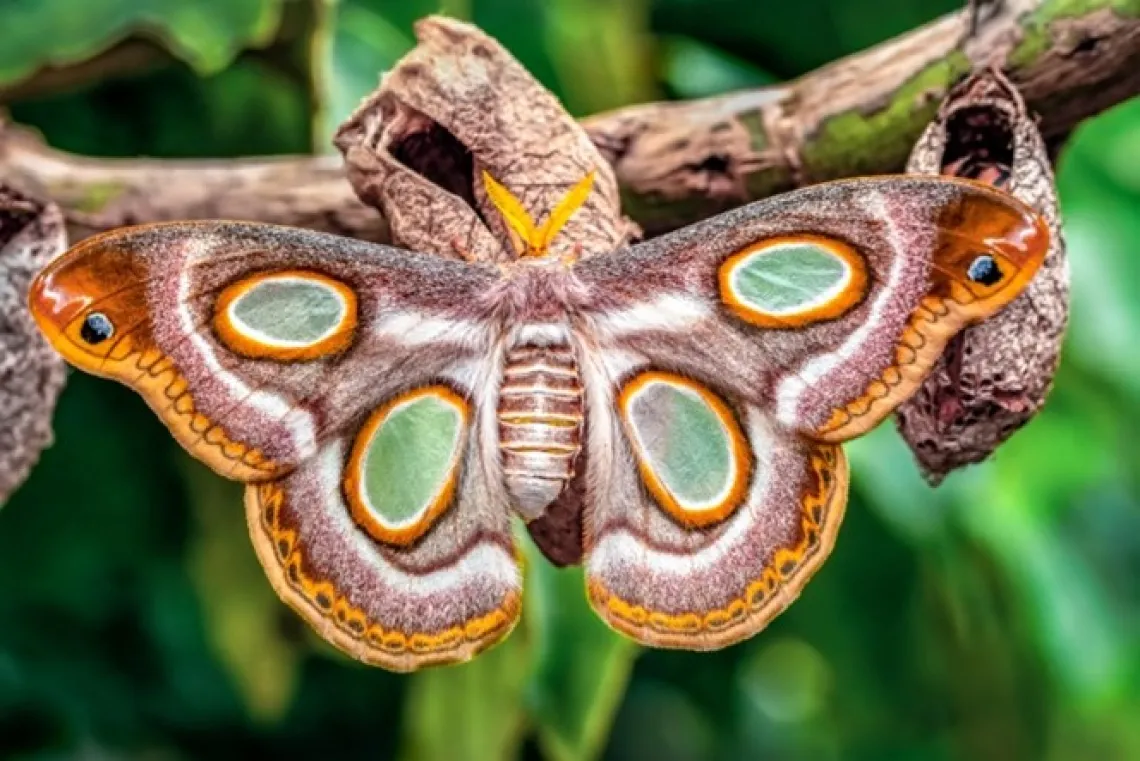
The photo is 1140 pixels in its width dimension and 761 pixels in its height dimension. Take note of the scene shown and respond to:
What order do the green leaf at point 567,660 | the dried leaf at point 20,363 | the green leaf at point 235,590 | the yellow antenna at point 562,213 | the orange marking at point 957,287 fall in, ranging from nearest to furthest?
the orange marking at point 957,287
the yellow antenna at point 562,213
the dried leaf at point 20,363
the green leaf at point 567,660
the green leaf at point 235,590

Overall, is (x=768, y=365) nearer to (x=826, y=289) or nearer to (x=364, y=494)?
(x=826, y=289)

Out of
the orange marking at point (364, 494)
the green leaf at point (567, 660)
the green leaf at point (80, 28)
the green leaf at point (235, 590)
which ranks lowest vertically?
the green leaf at point (235, 590)

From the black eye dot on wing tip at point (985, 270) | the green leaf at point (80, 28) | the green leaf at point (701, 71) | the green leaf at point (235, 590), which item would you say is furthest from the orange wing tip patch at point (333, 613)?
the green leaf at point (701, 71)

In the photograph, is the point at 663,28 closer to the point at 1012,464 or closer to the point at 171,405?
the point at 1012,464

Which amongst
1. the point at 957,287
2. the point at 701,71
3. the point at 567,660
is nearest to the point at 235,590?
the point at 567,660

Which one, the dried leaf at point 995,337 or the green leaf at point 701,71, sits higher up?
the dried leaf at point 995,337

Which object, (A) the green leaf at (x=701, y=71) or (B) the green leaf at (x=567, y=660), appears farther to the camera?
(A) the green leaf at (x=701, y=71)

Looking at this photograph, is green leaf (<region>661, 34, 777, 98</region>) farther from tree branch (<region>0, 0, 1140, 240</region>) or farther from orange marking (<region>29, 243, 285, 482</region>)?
orange marking (<region>29, 243, 285, 482</region>)

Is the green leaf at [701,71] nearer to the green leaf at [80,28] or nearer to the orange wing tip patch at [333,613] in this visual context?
the green leaf at [80,28]
